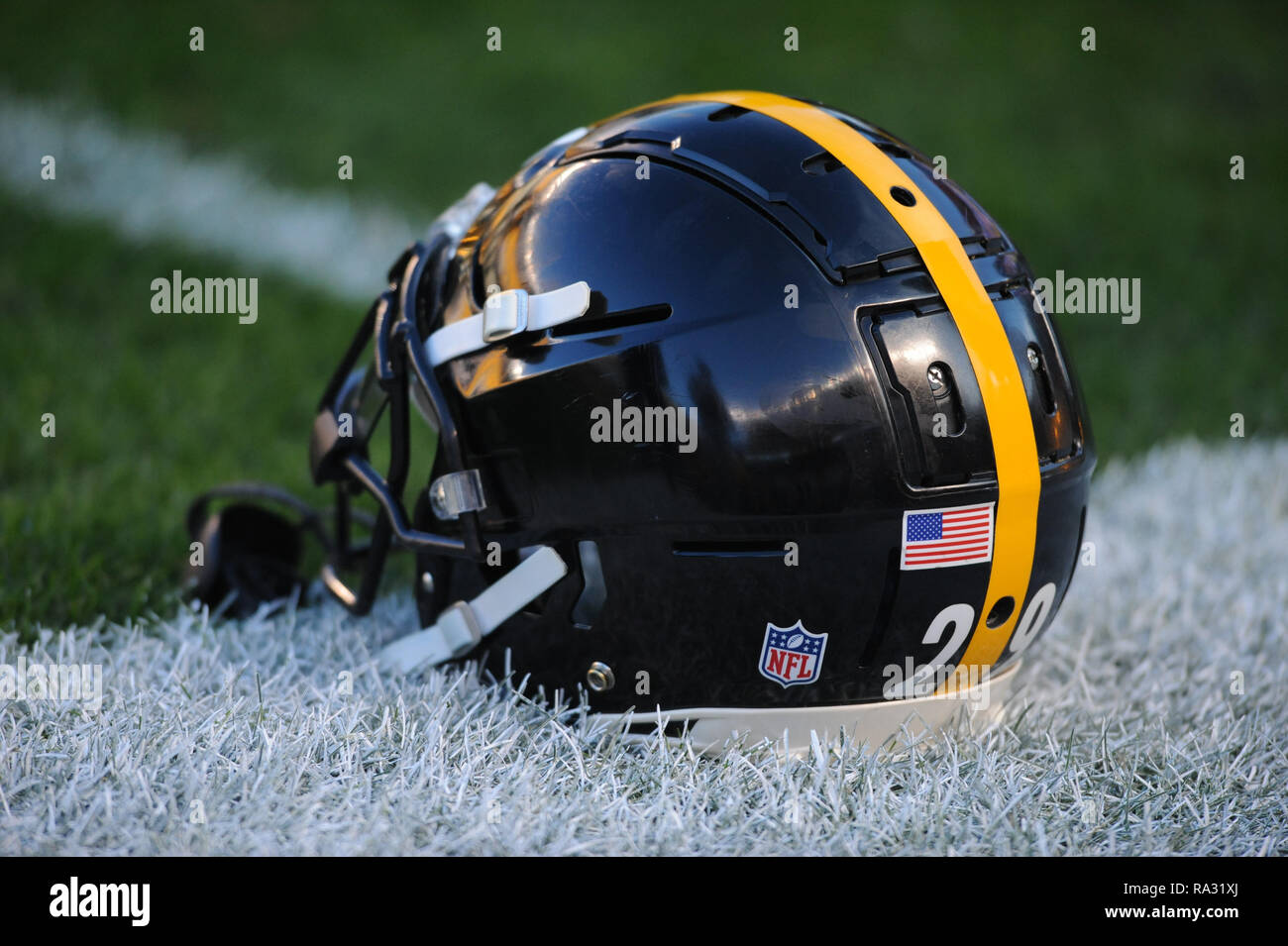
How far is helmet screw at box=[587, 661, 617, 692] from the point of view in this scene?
191cm

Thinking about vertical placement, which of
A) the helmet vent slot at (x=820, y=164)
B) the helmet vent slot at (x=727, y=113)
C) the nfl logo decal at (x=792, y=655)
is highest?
the helmet vent slot at (x=727, y=113)

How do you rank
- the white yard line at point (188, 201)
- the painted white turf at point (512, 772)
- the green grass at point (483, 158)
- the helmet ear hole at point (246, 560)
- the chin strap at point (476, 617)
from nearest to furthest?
the painted white turf at point (512, 772)
the chin strap at point (476, 617)
the helmet ear hole at point (246, 560)
the green grass at point (483, 158)
the white yard line at point (188, 201)

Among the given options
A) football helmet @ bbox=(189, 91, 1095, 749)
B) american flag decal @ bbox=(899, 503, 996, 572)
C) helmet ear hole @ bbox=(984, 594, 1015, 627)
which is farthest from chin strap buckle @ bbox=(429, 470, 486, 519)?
helmet ear hole @ bbox=(984, 594, 1015, 627)

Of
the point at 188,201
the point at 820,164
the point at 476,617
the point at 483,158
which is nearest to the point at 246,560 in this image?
the point at 476,617

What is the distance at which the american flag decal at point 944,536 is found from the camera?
1746 mm

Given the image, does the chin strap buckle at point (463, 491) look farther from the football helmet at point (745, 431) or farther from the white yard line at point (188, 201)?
the white yard line at point (188, 201)

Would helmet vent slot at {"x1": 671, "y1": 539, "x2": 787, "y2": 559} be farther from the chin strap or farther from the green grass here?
the green grass

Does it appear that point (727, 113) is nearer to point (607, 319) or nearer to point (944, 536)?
point (607, 319)

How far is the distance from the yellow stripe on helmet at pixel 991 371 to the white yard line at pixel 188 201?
11.1 feet

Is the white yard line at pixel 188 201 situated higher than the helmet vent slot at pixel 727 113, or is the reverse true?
the white yard line at pixel 188 201

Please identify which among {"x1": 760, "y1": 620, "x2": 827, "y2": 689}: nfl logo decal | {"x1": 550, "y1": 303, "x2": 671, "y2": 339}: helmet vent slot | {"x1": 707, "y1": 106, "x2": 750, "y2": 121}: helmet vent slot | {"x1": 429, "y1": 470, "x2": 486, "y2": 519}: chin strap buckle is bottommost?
{"x1": 760, "y1": 620, "x2": 827, "y2": 689}: nfl logo decal

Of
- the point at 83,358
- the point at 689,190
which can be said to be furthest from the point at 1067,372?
the point at 83,358

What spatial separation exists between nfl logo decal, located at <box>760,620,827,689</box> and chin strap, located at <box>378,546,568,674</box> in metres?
0.36

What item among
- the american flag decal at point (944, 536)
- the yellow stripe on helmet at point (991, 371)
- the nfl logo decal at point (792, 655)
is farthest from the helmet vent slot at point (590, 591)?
the yellow stripe on helmet at point (991, 371)
